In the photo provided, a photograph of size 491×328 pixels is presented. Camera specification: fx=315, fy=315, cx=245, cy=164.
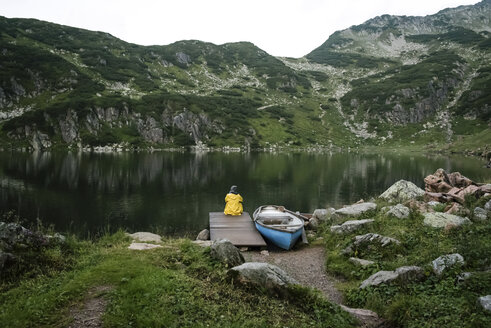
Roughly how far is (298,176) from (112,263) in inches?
2204

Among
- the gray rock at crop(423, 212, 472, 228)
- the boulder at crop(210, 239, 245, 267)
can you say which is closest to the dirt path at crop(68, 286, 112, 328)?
the boulder at crop(210, 239, 245, 267)

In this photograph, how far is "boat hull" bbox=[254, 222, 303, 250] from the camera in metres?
20.6

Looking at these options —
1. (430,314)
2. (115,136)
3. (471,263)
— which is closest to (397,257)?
(471,263)

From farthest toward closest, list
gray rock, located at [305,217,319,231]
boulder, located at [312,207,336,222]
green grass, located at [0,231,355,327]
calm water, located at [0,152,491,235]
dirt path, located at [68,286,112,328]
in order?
calm water, located at [0,152,491,235]
gray rock, located at [305,217,319,231]
boulder, located at [312,207,336,222]
green grass, located at [0,231,355,327]
dirt path, located at [68,286,112,328]

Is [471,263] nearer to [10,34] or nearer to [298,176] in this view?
[298,176]

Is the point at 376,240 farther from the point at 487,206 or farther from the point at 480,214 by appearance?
the point at 487,206

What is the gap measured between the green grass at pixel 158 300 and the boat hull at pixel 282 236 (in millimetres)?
10216

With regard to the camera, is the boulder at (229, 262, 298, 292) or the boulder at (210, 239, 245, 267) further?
the boulder at (210, 239, 245, 267)

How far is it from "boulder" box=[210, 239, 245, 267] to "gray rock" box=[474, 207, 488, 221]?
12501mm

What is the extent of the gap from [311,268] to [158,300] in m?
10.4

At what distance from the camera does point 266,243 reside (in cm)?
2208

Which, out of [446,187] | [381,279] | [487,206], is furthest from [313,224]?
[381,279]

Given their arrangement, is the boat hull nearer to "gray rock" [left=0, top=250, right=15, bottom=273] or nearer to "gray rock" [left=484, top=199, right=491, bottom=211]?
"gray rock" [left=484, top=199, right=491, bottom=211]

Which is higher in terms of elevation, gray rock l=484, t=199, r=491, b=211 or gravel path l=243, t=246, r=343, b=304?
gray rock l=484, t=199, r=491, b=211
